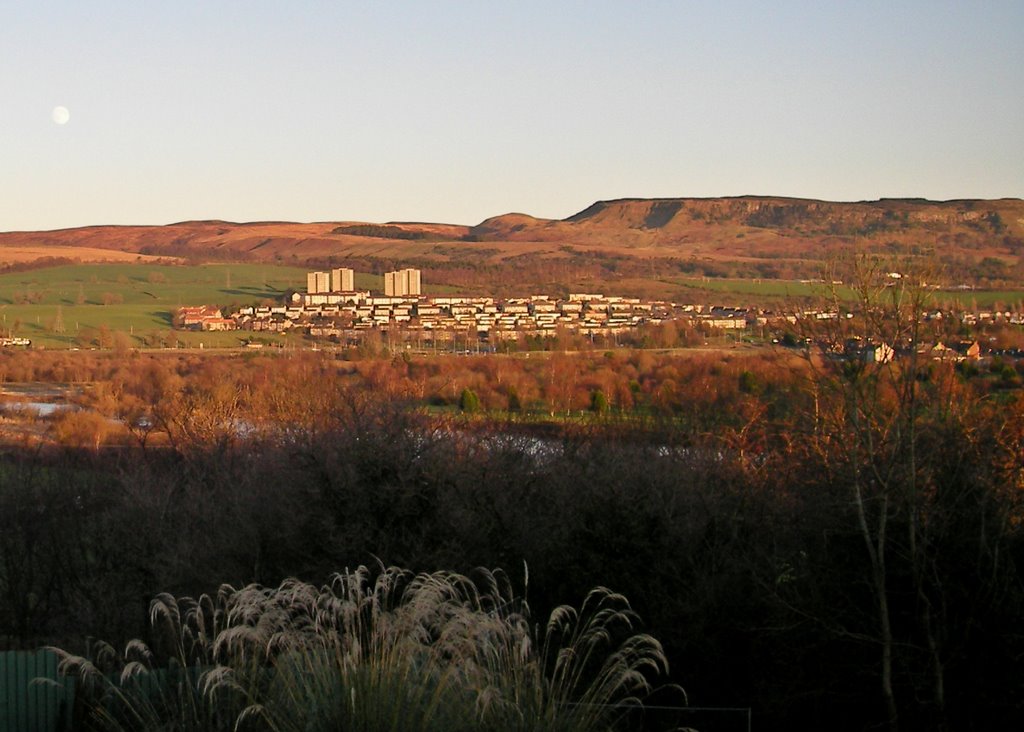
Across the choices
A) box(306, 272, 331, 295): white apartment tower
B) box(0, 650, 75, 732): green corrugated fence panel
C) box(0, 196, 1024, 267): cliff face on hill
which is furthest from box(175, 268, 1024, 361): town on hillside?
box(0, 650, 75, 732): green corrugated fence panel

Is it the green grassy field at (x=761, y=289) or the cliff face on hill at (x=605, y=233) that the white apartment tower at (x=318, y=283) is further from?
the green grassy field at (x=761, y=289)

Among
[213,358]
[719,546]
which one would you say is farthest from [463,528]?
[213,358]

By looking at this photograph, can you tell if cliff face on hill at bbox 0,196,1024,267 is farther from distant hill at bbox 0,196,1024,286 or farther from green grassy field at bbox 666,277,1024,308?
green grassy field at bbox 666,277,1024,308

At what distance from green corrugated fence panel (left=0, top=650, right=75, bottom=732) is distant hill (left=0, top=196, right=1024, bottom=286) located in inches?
1953

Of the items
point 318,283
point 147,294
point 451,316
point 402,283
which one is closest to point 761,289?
point 451,316

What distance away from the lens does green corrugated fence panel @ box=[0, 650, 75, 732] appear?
446 inches

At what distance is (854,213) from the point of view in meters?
78.1

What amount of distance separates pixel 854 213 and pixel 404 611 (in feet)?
248

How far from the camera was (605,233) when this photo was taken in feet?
362

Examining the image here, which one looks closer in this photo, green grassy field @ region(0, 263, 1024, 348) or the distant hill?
green grassy field @ region(0, 263, 1024, 348)

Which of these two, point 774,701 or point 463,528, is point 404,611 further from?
point 463,528

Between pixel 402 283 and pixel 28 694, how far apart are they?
66515 millimetres

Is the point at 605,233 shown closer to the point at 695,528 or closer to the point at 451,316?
the point at 451,316

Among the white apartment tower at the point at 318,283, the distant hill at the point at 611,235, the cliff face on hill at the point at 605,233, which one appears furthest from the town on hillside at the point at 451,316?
the cliff face on hill at the point at 605,233
